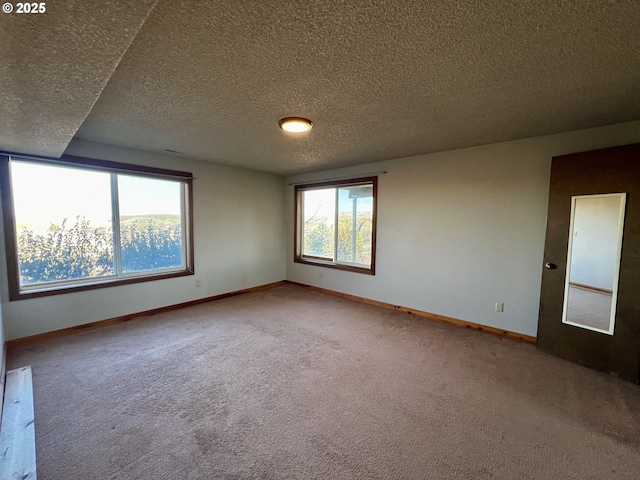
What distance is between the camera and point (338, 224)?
4914 millimetres

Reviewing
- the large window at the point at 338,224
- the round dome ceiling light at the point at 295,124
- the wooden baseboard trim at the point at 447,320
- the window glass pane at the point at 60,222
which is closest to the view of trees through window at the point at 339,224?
the large window at the point at 338,224

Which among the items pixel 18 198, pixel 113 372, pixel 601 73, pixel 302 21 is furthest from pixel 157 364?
pixel 601 73

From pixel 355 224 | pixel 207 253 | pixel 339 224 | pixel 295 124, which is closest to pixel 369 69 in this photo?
pixel 295 124

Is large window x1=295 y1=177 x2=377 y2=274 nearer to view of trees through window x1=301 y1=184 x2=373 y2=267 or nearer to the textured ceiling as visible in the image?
view of trees through window x1=301 y1=184 x2=373 y2=267

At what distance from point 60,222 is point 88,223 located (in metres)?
0.25

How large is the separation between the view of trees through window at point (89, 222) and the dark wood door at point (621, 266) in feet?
15.8

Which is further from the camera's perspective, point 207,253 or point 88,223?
point 207,253

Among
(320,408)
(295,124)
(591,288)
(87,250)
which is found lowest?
(320,408)

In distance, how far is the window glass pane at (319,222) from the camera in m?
5.06

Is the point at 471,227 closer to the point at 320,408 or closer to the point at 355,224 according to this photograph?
the point at 355,224

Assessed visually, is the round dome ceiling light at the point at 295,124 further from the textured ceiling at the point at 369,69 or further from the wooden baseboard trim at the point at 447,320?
the wooden baseboard trim at the point at 447,320

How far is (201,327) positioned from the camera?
334cm

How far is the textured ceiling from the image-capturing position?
1194 mm

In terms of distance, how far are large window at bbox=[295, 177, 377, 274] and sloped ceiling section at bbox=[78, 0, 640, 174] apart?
171 cm
